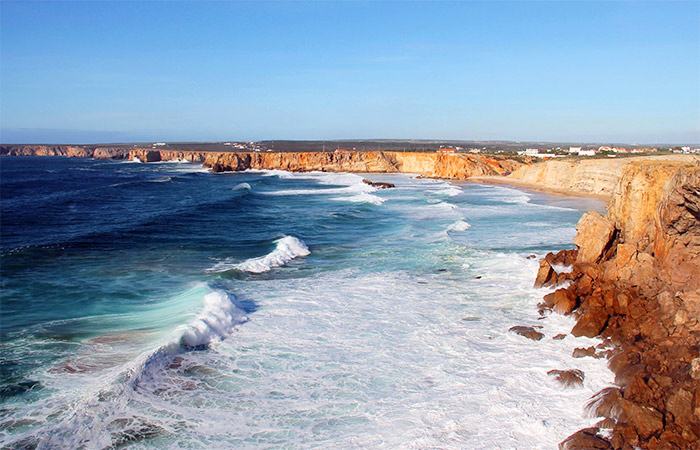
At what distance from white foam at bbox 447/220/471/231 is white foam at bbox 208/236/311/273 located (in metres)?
9.42

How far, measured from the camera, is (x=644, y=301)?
12430 millimetres

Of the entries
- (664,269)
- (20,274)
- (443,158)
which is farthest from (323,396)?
(443,158)

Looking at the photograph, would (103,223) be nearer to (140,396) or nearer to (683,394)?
(140,396)

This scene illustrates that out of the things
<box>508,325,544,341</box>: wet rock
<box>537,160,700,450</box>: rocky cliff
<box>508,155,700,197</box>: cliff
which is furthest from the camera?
<box>508,155,700,197</box>: cliff

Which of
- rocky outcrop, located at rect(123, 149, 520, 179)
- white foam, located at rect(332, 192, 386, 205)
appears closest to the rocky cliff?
white foam, located at rect(332, 192, 386, 205)

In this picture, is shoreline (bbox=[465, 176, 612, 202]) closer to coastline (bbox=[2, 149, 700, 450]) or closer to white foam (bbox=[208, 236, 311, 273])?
→ coastline (bbox=[2, 149, 700, 450])

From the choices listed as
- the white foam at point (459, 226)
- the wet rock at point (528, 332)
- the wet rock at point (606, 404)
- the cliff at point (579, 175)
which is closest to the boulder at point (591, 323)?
the wet rock at point (528, 332)

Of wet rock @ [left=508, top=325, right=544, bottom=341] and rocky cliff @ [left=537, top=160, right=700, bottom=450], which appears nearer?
rocky cliff @ [left=537, top=160, right=700, bottom=450]

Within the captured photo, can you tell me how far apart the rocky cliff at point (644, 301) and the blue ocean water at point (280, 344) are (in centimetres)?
75

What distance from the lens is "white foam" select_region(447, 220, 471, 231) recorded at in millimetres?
28317

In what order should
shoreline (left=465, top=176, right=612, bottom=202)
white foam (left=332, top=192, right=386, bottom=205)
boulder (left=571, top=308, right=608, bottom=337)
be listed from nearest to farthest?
boulder (left=571, top=308, right=608, bottom=337)
white foam (left=332, top=192, right=386, bottom=205)
shoreline (left=465, top=176, right=612, bottom=202)

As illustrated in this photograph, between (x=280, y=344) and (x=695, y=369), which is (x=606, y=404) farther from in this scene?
(x=280, y=344)

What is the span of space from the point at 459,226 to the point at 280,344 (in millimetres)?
19020

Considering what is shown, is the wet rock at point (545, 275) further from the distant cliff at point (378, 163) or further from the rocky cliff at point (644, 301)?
the distant cliff at point (378, 163)
